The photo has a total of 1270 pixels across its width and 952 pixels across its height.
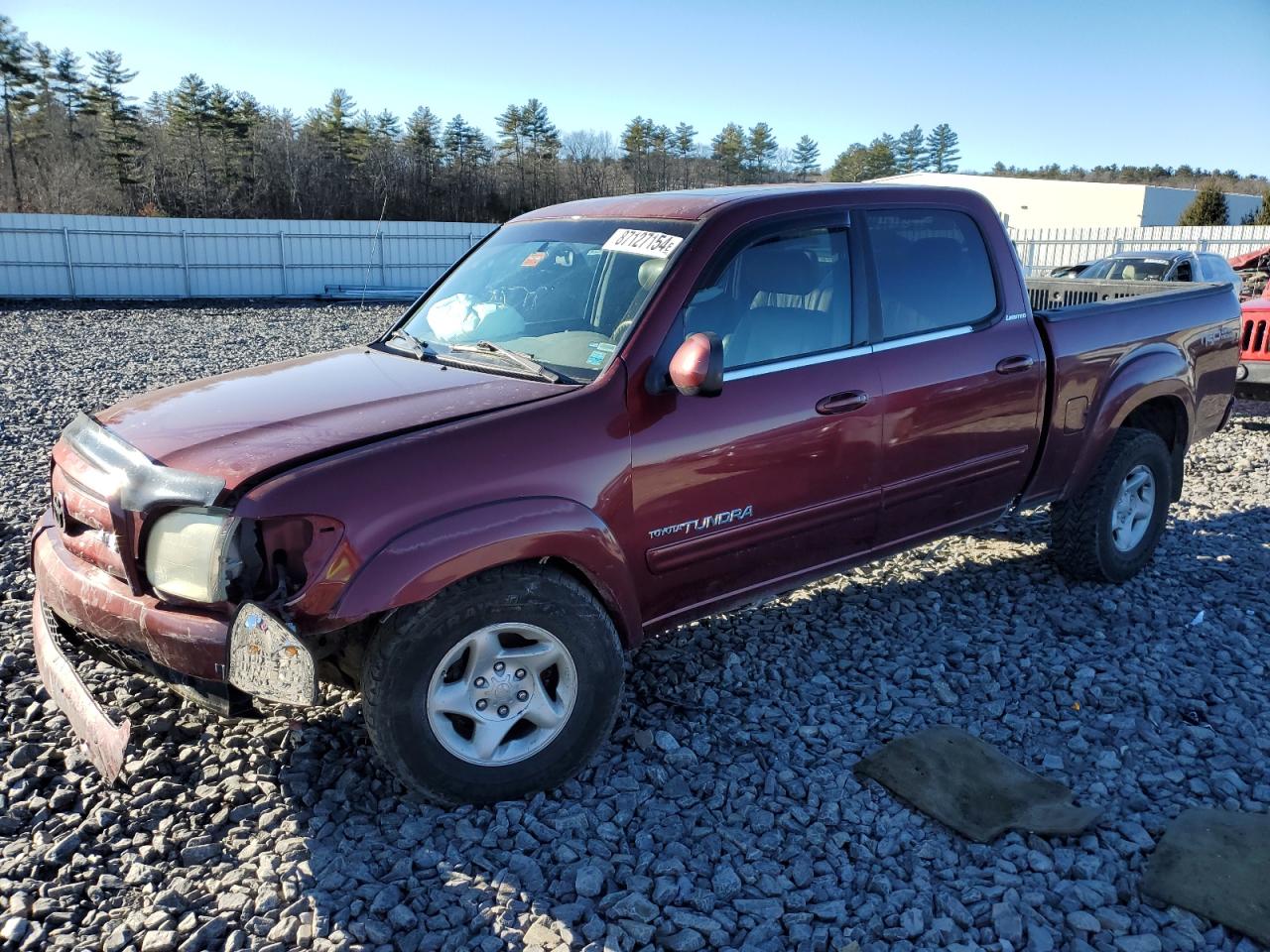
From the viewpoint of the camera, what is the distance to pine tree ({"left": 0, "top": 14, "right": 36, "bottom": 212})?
153 feet

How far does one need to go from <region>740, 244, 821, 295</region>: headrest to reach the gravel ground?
1.66 meters

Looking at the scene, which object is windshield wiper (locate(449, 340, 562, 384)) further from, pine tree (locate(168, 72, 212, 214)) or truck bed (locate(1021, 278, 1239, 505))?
pine tree (locate(168, 72, 212, 214))

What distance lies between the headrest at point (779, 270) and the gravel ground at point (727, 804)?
5.45ft

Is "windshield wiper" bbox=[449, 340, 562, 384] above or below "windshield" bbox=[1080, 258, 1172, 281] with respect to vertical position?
below

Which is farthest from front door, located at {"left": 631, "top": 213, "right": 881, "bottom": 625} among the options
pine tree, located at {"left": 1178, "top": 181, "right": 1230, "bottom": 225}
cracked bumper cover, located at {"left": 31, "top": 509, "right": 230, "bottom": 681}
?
pine tree, located at {"left": 1178, "top": 181, "right": 1230, "bottom": 225}

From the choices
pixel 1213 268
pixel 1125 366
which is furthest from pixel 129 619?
pixel 1213 268

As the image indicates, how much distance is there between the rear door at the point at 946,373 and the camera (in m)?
3.88

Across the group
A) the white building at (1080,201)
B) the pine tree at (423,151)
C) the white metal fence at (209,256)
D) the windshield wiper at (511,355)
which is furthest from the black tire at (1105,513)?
the pine tree at (423,151)

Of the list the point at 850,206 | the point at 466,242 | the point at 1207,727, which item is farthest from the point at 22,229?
the point at 1207,727

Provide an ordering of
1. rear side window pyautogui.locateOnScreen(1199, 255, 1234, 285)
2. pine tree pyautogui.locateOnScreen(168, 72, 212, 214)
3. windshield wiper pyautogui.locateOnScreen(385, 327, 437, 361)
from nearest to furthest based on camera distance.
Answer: windshield wiper pyautogui.locateOnScreen(385, 327, 437, 361) → rear side window pyautogui.locateOnScreen(1199, 255, 1234, 285) → pine tree pyautogui.locateOnScreen(168, 72, 212, 214)

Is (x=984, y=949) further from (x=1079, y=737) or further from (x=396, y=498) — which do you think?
(x=396, y=498)

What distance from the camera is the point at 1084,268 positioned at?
45.7ft

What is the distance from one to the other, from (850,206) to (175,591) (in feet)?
9.67

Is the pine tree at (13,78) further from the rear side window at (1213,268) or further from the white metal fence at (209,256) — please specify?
the rear side window at (1213,268)
